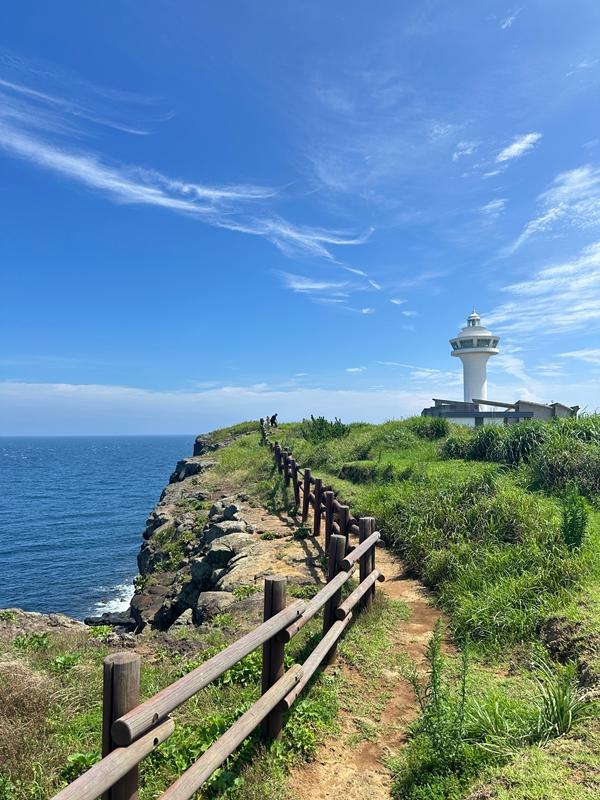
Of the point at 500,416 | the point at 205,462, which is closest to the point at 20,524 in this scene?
the point at 205,462

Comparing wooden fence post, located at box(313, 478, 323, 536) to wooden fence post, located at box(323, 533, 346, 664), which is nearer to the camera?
wooden fence post, located at box(323, 533, 346, 664)

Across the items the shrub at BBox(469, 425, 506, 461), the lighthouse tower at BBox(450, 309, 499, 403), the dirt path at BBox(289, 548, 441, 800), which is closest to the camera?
the dirt path at BBox(289, 548, 441, 800)

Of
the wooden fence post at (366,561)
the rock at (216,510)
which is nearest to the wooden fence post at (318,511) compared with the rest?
the wooden fence post at (366,561)

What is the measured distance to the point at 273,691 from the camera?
4277mm

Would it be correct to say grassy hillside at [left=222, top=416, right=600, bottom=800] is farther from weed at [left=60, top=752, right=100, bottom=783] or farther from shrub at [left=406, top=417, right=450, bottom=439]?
weed at [left=60, top=752, right=100, bottom=783]

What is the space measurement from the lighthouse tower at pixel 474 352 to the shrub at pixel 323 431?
10.5 m

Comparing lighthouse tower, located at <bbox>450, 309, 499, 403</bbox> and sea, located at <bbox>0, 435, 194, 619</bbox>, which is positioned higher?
lighthouse tower, located at <bbox>450, 309, 499, 403</bbox>

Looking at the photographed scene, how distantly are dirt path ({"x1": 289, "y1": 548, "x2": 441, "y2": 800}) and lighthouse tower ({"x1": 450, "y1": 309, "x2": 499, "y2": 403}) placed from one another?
2703 cm

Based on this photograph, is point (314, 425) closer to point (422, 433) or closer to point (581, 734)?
point (422, 433)

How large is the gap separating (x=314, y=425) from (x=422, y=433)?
8.07m

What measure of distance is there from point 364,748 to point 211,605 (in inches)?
174

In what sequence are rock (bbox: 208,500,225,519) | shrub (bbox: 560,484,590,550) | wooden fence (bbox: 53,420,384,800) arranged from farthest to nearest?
rock (bbox: 208,500,225,519), shrub (bbox: 560,484,590,550), wooden fence (bbox: 53,420,384,800)

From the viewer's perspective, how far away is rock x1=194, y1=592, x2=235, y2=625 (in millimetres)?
8258

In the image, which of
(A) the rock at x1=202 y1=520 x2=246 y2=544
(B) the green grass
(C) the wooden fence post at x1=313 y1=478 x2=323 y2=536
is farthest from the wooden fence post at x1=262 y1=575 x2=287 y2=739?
(A) the rock at x1=202 y1=520 x2=246 y2=544
